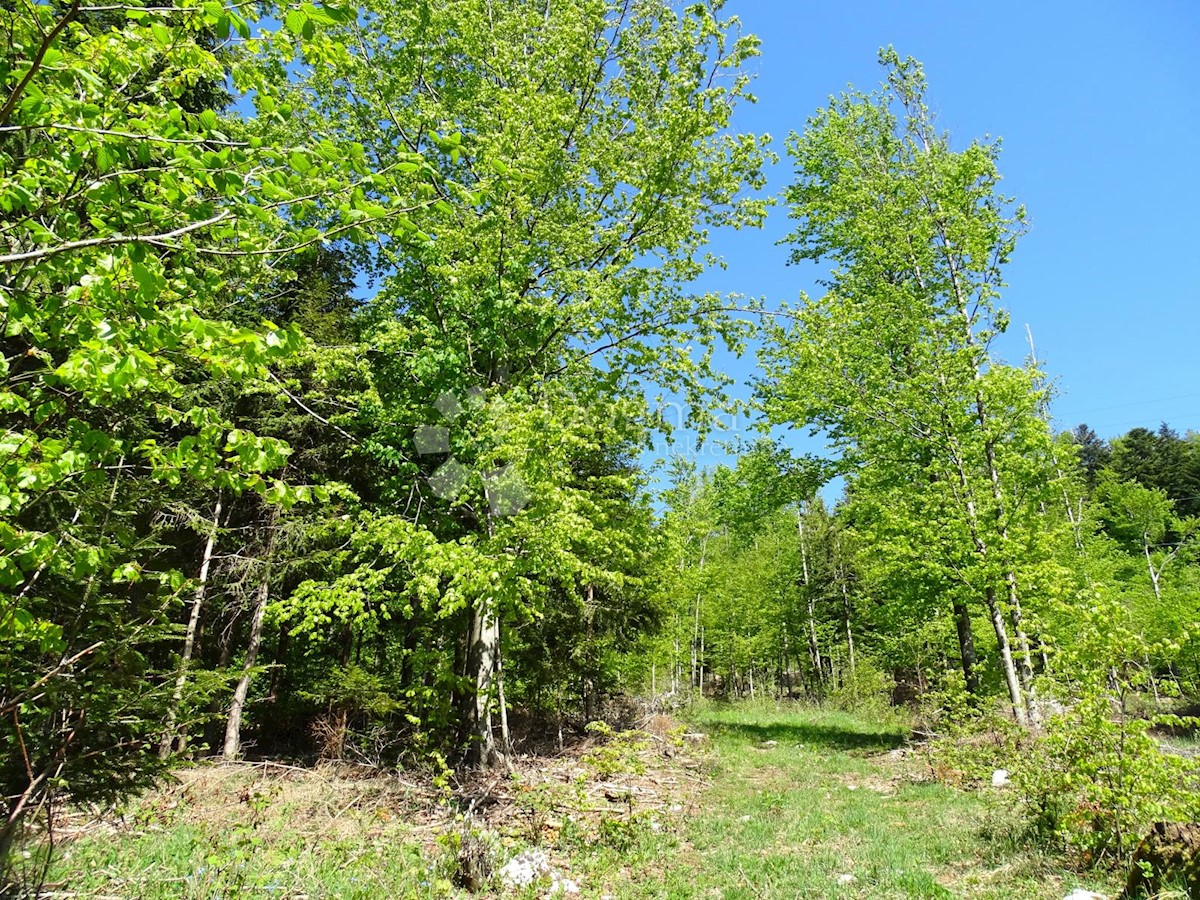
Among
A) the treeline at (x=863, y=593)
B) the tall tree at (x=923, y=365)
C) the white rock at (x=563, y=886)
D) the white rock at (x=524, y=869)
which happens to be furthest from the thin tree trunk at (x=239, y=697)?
the tall tree at (x=923, y=365)

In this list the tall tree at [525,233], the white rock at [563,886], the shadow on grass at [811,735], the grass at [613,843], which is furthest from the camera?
the shadow on grass at [811,735]

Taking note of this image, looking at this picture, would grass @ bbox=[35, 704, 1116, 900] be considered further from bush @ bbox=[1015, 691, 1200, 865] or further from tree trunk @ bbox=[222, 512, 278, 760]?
tree trunk @ bbox=[222, 512, 278, 760]

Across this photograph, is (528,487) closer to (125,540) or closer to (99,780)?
(125,540)

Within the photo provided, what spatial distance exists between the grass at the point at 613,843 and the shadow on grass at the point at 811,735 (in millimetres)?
4376

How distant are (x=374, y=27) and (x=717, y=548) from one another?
3355 centimetres

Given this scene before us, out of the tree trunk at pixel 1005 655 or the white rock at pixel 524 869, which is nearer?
the white rock at pixel 524 869

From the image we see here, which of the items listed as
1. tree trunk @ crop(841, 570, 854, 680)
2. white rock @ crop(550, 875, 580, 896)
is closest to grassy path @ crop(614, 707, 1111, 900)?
white rock @ crop(550, 875, 580, 896)

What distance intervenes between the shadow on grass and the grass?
4376mm

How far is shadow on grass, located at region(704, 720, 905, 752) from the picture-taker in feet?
47.7

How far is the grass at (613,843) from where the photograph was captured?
4.76 metres

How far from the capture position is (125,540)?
15.7 ft

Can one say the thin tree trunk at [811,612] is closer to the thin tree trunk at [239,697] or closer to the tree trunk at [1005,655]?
the tree trunk at [1005,655]

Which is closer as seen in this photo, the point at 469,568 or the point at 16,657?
the point at 16,657

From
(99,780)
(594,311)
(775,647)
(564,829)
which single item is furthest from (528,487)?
(775,647)
